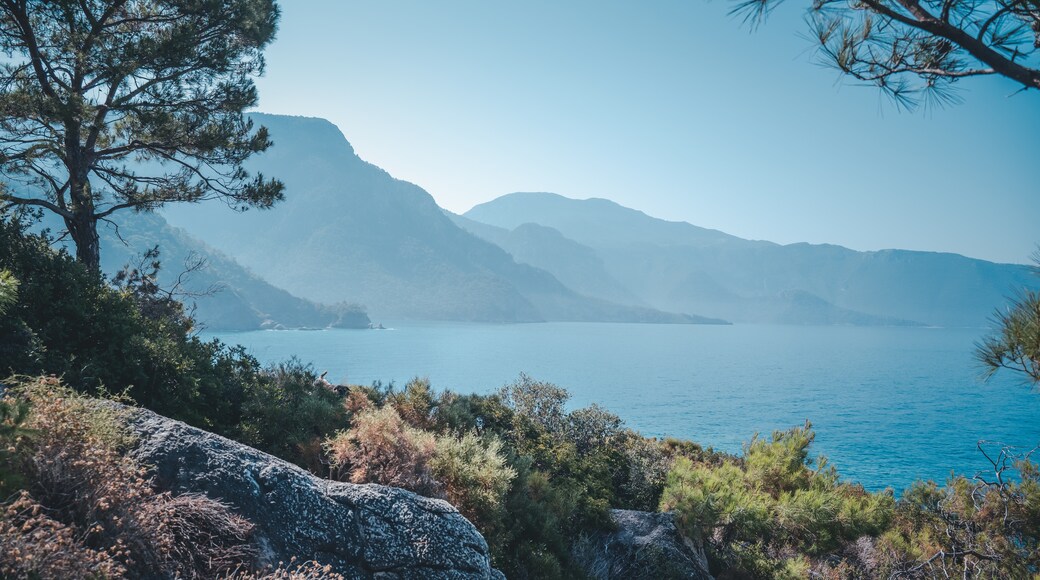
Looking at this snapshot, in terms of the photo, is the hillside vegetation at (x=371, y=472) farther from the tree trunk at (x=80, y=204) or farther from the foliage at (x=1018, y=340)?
the foliage at (x=1018, y=340)

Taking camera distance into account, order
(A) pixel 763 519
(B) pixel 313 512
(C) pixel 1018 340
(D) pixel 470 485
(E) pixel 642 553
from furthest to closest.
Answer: (A) pixel 763 519, (E) pixel 642 553, (D) pixel 470 485, (C) pixel 1018 340, (B) pixel 313 512

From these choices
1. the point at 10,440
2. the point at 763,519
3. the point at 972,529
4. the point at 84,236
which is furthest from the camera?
the point at 972,529

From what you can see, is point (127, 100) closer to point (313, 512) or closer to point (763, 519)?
point (313, 512)

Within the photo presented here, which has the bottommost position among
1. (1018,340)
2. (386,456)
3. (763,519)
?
(763,519)

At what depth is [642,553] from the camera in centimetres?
836

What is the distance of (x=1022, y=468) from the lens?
34.8ft

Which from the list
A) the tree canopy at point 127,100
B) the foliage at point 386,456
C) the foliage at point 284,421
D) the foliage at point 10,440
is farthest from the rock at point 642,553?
the tree canopy at point 127,100

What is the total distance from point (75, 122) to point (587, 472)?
1175cm

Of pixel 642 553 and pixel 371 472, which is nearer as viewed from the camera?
pixel 371 472

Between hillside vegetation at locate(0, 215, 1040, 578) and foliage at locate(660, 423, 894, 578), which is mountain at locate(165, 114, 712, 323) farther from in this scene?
foliage at locate(660, 423, 894, 578)

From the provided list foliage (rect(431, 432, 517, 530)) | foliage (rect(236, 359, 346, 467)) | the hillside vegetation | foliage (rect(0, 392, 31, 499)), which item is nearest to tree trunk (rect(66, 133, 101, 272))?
the hillside vegetation

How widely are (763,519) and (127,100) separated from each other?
1504 centimetres

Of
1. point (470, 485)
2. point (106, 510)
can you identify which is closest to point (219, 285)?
point (470, 485)

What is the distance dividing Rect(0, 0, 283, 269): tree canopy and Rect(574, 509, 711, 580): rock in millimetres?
10026
